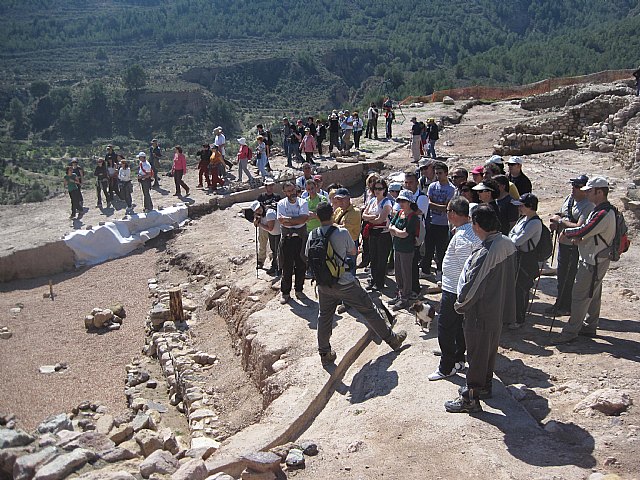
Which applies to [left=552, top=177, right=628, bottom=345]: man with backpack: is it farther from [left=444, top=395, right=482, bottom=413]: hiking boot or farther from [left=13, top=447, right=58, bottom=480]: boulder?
[left=13, top=447, right=58, bottom=480]: boulder

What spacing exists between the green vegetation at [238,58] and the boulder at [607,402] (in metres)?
18.1

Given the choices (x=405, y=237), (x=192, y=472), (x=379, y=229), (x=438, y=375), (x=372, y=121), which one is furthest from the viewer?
(x=372, y=121)

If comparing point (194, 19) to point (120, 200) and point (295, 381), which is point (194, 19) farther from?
point (295, 381)

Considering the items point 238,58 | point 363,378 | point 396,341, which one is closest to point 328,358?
point 363,378

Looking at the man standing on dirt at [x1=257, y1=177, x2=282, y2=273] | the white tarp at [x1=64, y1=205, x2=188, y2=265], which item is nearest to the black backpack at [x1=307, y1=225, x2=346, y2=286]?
the man standing on dirt at [x1=257, y1=177, x2=282, y2=273]

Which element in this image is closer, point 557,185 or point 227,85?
point 557,185

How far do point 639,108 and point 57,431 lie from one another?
1691 centimetres

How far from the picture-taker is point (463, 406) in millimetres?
5598

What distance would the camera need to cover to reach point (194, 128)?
1937 inches

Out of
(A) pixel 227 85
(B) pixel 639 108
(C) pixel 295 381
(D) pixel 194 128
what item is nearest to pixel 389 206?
(C) pixel 295 381

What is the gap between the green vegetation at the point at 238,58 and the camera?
49562 millimetres

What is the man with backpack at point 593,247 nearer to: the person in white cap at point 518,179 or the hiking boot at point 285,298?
the person in white cap at point 518,179

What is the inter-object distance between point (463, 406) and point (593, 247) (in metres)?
2.37

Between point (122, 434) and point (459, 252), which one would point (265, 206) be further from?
point (459, 252)
